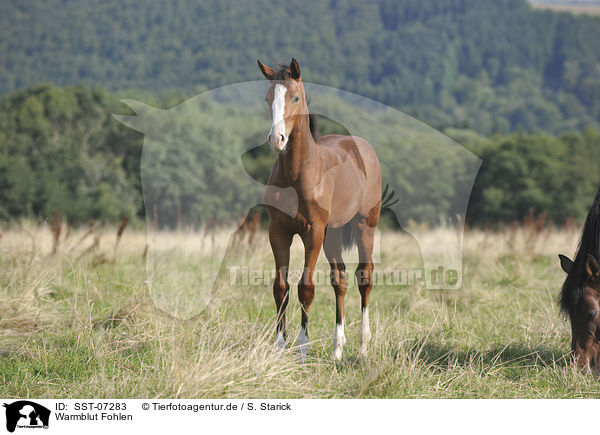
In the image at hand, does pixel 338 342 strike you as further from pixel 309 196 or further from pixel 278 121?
pixel 278 121

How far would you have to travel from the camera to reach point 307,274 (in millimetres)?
4320

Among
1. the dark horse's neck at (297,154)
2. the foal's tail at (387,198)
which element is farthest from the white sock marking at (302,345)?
the foal's tail at (387,198)

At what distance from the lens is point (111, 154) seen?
36312 mm

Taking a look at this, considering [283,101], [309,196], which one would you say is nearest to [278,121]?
[283,101]

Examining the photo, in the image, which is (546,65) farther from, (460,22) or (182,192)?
(182,192)

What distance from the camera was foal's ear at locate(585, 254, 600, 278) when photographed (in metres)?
4.06

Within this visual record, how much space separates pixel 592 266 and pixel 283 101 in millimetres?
2804

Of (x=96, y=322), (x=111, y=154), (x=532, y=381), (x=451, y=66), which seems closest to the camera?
(x=532, y=381)

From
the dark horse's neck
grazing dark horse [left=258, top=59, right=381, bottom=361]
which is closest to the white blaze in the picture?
grazing dark horse [left=258, top=59, right=381, bottom=361]

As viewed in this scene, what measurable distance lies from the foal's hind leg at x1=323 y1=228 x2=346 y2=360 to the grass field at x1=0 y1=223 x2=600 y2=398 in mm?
183

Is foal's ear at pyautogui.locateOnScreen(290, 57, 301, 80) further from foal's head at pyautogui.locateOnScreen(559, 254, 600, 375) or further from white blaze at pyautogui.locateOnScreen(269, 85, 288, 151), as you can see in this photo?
foal's head at pyautogui.locateOnScreen(559, 254, 600, 375)

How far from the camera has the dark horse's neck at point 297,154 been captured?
4.06 meters

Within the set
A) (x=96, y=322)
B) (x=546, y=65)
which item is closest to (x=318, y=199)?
(x=96, y=322)

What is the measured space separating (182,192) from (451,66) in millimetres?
65984
